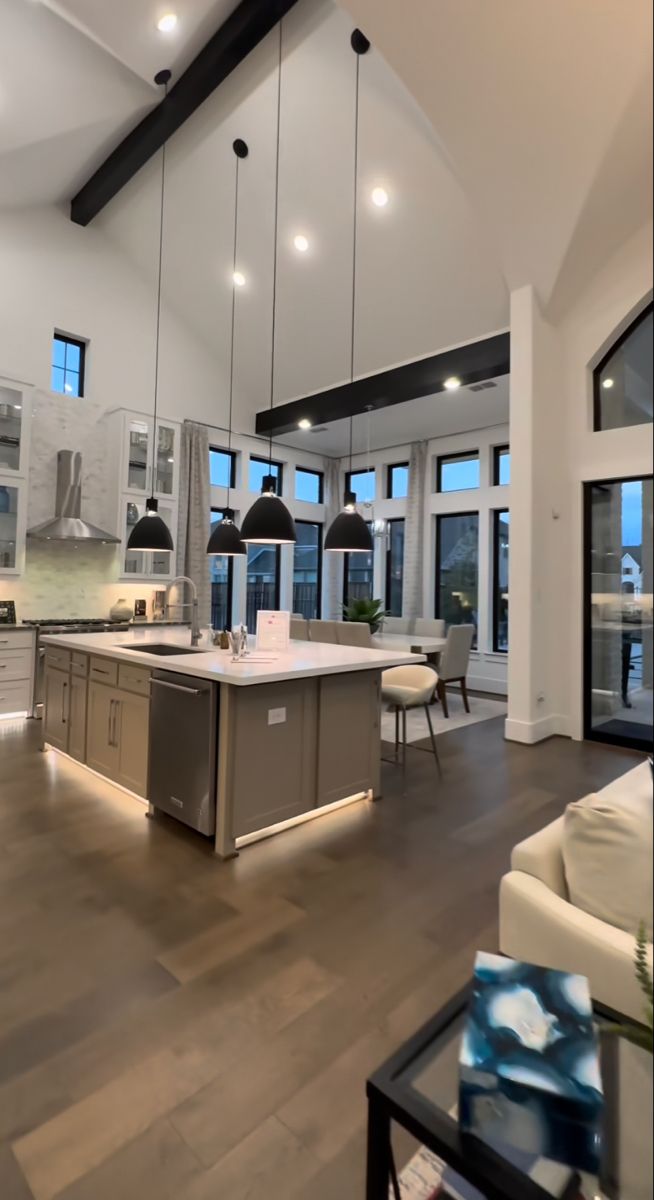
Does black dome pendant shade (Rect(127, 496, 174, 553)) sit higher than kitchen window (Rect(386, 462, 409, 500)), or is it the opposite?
kitchen window (Rect(386, 462, 409, 500))

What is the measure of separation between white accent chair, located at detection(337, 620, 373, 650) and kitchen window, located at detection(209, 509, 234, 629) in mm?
2647

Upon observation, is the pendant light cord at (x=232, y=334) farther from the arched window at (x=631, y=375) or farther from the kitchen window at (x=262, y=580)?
the arched window at (x=631, y=375)

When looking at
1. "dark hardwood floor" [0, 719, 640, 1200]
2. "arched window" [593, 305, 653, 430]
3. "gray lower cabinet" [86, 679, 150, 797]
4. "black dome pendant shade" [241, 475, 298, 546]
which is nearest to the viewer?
"arched window" [593, 305, 653, 430]

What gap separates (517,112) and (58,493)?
513 cm

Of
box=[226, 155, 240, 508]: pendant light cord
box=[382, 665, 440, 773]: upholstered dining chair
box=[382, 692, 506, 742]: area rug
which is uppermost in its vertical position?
box=[226, 155, 240, 508]: pendant light cord

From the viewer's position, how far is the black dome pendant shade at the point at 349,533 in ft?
13.1

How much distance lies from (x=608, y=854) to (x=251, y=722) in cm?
188

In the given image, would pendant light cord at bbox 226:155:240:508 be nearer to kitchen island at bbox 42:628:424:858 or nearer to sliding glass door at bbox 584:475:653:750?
kitchen island at bbox 42:628:424:858

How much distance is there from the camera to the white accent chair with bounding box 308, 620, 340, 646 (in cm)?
618

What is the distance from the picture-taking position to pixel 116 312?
6852 mm

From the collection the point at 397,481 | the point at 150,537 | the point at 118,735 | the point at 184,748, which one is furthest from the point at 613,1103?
the point at 397,481

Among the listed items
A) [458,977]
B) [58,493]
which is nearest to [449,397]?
[58,493]

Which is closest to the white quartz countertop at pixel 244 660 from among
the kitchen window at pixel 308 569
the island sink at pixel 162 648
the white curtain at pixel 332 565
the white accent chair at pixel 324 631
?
the island sink at pixel 162 648

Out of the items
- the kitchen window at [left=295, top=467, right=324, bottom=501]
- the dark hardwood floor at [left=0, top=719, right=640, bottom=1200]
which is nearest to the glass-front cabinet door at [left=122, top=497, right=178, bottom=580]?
the kitchen window at [left=295, top=467, right=324, bottom=501]
